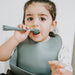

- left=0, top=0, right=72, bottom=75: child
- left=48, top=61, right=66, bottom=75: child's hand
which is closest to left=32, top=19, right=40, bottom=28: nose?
left=0, top=0, right=72, bottom=75: child

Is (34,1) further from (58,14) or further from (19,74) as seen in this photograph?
(19,74)

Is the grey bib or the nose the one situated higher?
the nose

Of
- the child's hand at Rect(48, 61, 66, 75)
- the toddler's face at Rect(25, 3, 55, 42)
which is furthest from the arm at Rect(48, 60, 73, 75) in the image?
the toddler's face at Rect(25, 3, 55, 42)

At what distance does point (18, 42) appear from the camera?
0.46m

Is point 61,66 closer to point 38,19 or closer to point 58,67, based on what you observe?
point 58,67

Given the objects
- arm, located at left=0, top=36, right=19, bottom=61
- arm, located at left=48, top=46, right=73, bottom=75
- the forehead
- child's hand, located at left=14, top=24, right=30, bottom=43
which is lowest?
arm, located at left=48, top=46, right=73, bottom=75

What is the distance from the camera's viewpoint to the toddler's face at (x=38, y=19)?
0.44 metres

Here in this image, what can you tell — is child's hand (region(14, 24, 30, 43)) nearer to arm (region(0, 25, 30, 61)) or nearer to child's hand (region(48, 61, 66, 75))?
arm (region(0, 25, 30, 61))

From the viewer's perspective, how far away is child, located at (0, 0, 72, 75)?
443 mm

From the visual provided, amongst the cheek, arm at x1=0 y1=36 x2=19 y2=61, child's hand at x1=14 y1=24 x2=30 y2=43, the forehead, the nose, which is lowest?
arm at x1=0 y1=36 x2=19 y2=61

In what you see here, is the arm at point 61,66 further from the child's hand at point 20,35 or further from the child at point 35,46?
the child's hand at point 20,35

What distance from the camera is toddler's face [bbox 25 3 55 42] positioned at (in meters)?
0.44

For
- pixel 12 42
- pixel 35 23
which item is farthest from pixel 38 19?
pixel 12 42

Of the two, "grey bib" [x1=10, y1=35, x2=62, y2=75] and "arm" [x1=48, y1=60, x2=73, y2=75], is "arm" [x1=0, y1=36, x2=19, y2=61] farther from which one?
"arm" [x1=48, y1=60, x2=73, y2=75]
